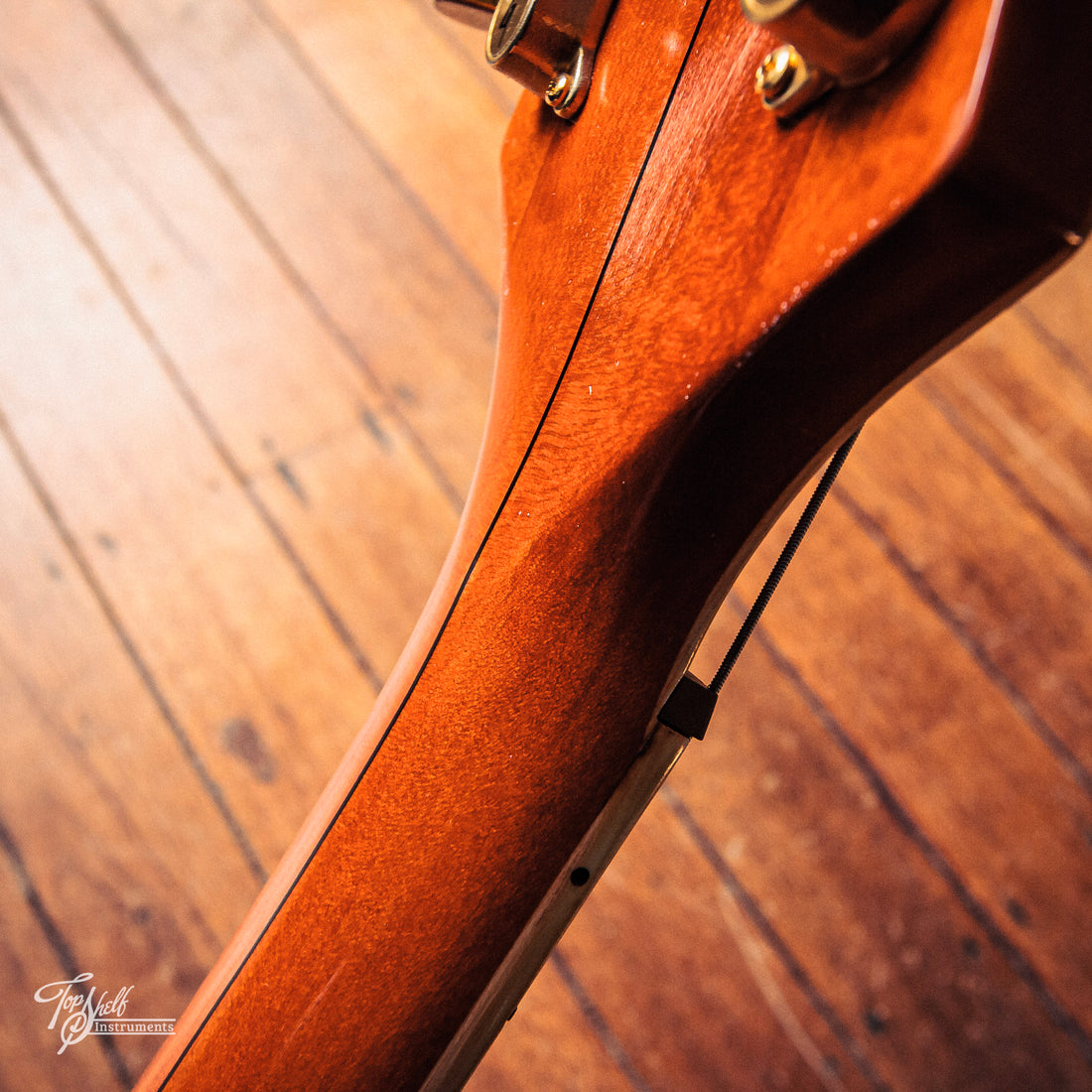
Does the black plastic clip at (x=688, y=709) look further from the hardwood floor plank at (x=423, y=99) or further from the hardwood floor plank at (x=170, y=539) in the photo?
the hardwood floor plank at (x=423, y=99)

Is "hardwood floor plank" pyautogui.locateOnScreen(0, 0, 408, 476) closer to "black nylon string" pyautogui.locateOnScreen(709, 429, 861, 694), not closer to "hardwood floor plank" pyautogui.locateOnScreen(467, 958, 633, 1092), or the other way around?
"hardwood floor plank" pyautogui.locateOnScreen(467, 958, 633, 1092)

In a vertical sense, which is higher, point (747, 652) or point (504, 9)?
point (504, 9)

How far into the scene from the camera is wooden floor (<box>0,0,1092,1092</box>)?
0.77m

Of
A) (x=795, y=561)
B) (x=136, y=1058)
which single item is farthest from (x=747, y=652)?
(x=136, y=1058)

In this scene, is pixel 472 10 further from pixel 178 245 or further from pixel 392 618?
pixel 178 245

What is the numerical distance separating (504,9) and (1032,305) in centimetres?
93

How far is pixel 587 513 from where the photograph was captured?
0.68 ft

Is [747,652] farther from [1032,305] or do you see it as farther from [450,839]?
[450,839]

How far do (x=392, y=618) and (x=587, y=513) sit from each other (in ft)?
2.29

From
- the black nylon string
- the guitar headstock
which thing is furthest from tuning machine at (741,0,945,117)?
the black nylon string

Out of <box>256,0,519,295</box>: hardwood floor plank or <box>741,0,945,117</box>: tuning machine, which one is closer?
<box>741,0,945,117</box>: tuning machine

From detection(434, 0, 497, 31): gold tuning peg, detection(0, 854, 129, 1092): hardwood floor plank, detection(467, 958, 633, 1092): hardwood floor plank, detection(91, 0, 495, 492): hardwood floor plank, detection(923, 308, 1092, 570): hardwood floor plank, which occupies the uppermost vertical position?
detection(434, 0, 497, 31): gold tuning peg

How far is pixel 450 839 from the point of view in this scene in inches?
8.5

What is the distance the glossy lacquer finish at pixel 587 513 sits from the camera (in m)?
0.17
